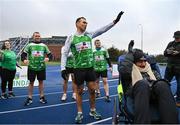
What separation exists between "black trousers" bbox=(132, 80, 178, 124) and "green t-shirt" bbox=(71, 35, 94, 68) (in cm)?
217

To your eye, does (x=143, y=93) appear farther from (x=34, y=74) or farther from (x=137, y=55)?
(x=34, y=74)

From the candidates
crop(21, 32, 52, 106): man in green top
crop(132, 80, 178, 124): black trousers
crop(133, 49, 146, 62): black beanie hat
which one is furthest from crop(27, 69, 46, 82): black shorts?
crop(132, 80, 178, 124): black trousers

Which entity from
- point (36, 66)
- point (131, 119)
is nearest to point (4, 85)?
point (36, 66)

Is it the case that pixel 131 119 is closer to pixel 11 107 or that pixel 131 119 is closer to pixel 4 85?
pixel 11 107

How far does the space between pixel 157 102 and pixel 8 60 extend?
7316 millimetres

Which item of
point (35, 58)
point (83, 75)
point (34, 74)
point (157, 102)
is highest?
point (35, 58)

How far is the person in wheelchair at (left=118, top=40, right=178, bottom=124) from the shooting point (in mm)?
4855

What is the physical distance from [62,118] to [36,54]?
2716 millimetres

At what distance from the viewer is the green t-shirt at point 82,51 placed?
7.27m

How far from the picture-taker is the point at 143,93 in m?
5.04

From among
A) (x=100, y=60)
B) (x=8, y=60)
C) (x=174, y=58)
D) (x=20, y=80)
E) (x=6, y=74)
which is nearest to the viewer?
(x=174, y=58)

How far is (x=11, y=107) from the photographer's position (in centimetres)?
935

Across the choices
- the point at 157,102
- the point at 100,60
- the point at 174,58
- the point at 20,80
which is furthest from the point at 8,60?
the point at 157,102

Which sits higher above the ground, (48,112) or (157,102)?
(157,102)
